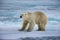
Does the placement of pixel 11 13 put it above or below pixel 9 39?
above

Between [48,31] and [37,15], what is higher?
[37,15]

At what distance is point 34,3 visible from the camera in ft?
4.31

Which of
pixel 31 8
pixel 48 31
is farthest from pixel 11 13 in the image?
pixel 48 31

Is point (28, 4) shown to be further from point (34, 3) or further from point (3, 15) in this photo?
point (3, 15)

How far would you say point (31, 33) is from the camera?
4.17ft

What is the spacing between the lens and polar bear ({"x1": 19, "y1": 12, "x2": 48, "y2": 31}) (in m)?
1.27

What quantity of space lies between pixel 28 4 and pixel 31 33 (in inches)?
9.4

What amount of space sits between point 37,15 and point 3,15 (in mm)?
275

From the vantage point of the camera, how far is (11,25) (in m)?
1.27

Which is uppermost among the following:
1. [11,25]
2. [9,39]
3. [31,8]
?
[31,8]

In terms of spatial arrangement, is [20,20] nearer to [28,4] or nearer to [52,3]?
[28,4]

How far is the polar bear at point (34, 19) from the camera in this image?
1.27 meters

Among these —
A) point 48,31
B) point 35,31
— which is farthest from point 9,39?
point 48,31

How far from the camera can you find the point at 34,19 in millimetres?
1287
